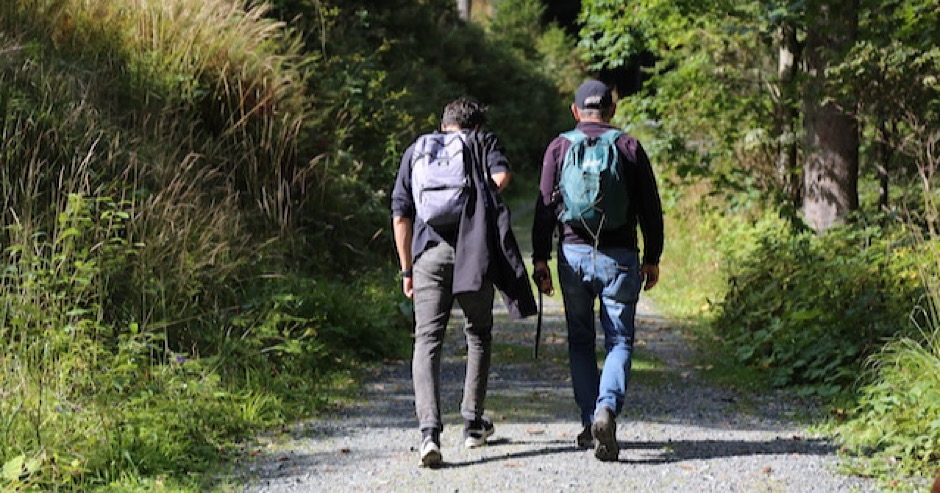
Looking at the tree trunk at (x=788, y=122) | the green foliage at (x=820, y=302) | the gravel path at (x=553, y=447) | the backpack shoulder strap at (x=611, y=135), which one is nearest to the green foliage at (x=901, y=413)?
the gravel path at (x=553, y=447)

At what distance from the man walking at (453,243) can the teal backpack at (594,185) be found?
0.33 m

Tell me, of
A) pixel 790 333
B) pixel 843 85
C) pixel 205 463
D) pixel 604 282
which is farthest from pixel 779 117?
pixel 205 463

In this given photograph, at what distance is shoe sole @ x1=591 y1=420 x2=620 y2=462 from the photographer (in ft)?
18.1

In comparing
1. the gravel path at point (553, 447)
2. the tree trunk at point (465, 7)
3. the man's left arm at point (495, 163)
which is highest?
the tree trunk at point (465, 7)

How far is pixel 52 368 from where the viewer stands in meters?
5.69

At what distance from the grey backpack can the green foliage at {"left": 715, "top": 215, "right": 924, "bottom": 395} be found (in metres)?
3.11

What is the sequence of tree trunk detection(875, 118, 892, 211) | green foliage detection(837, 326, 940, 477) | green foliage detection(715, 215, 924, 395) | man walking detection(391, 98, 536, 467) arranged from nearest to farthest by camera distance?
green foliage detection(837, 326, 940, 477) → man walking detection(391, 98, 536, 467) → green foliage detection(715, 215, 924, 395) → tree trunk detection(875, 118, 892, 211)

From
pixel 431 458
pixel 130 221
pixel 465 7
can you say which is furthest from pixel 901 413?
pixel 465 7

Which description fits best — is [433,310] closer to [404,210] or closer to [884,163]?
[404,210]

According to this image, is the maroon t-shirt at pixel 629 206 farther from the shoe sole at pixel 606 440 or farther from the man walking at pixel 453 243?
the shoe sole at pixel 606 440

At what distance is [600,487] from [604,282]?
1038mm

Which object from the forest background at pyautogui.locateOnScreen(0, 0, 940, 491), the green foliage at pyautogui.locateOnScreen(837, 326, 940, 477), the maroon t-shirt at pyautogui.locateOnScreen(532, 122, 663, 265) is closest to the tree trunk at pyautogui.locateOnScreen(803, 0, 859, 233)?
the forest background at pyautogui.locateOnScreen(0, 0, 940, 491)

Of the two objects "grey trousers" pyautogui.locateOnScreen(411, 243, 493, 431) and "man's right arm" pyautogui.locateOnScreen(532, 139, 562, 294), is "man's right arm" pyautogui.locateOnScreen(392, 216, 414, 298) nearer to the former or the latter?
"grey trousers" pyautogui.locateOnScreen(411, 243, 493, 431)

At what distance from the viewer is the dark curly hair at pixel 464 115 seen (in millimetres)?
5820
